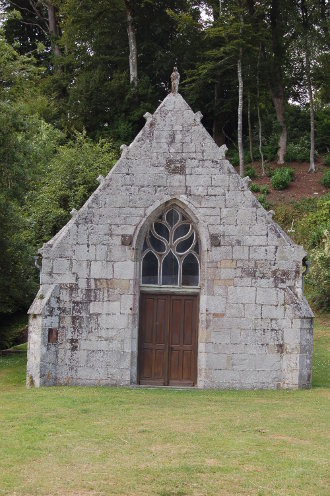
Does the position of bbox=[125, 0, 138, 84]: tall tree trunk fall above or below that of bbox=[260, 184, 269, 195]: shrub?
above

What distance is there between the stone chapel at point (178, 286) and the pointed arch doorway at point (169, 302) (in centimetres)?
2

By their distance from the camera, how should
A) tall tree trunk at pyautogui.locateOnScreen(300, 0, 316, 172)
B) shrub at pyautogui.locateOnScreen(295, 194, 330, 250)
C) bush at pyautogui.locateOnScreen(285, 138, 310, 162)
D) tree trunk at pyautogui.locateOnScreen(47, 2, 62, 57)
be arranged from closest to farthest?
shrub at pyautogui.locateOnScreen(295, 194, 330, 250), tall tree trunk at pyautogui.locateOnScreen(300, 0, 316, 172), bush at pyautogui.locateOnScreen(285, 138, 310, 162), tree trunk at pyautogui.locateOnScreen(47, 2, 62, 57)

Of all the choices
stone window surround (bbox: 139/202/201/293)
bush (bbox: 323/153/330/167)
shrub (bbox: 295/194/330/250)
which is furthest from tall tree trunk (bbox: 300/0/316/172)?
stone window surround (bbox: 139/202/201/293)

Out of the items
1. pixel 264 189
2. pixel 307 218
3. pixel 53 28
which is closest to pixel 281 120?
pixel 264 189

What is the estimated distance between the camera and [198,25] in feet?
128

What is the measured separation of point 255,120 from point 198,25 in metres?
7.55

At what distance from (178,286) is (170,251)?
0.86m

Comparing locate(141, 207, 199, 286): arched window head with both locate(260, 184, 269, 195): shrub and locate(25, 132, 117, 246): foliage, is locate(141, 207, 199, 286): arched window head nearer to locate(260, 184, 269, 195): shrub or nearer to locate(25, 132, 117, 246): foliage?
locate(25, 132, 117, 246): foliage

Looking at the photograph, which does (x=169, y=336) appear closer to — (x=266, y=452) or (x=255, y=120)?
(x=266, y=452)

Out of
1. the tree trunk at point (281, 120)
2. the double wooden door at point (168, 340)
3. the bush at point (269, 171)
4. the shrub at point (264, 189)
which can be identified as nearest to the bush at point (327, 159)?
the tree trunk at point (281, 120)

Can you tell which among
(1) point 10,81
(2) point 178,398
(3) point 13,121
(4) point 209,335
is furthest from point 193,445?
(1) point 10,81

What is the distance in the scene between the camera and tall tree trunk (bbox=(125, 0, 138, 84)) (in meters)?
39.5

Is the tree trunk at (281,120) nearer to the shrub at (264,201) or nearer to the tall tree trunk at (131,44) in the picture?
the shrub at (264,201)

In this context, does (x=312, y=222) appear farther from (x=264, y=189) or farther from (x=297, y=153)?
(x=297, y=153)
